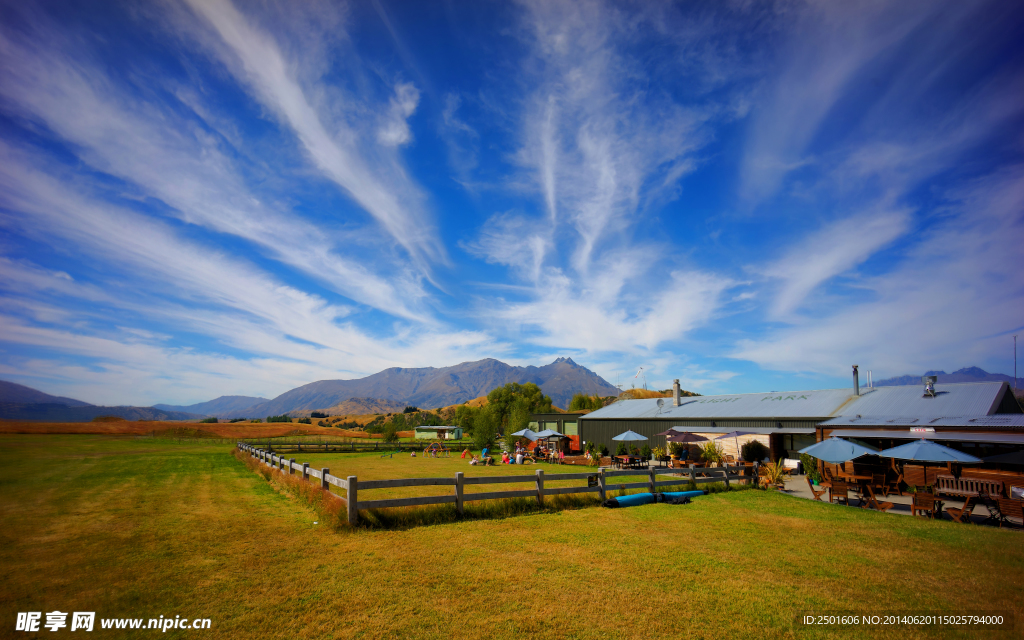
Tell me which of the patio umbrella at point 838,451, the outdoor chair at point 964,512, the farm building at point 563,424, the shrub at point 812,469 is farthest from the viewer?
the farm building at point 563,424

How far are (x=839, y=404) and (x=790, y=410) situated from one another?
2.67 m

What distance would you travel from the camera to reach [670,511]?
495 inches

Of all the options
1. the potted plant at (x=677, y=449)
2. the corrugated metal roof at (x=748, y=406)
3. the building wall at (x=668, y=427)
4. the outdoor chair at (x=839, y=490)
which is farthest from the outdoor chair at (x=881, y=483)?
the potted plant at (x=677, y=449)

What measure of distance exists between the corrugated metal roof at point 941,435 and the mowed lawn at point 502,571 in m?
9.75

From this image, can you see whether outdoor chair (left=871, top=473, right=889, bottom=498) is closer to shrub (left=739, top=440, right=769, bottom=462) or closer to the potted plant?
shrub (left=739, top=440, right=769, bottom=462)

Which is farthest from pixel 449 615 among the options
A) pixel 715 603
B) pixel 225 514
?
pixel 225 514

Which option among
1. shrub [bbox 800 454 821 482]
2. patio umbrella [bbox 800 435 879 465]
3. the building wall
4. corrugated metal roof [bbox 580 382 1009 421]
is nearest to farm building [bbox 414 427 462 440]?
the building wall

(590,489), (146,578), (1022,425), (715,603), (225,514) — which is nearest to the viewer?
(715,603)

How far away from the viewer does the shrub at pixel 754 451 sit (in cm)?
2739

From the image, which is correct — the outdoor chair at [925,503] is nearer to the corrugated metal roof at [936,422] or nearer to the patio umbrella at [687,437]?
the corrugated metal roof at [936,422]

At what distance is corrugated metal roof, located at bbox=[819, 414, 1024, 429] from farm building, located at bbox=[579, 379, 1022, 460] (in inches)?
17.4

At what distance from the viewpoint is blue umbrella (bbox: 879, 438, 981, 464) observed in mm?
12653

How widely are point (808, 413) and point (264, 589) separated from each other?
30737mm

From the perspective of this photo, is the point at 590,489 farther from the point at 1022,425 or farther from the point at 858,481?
the point at 1022,425
